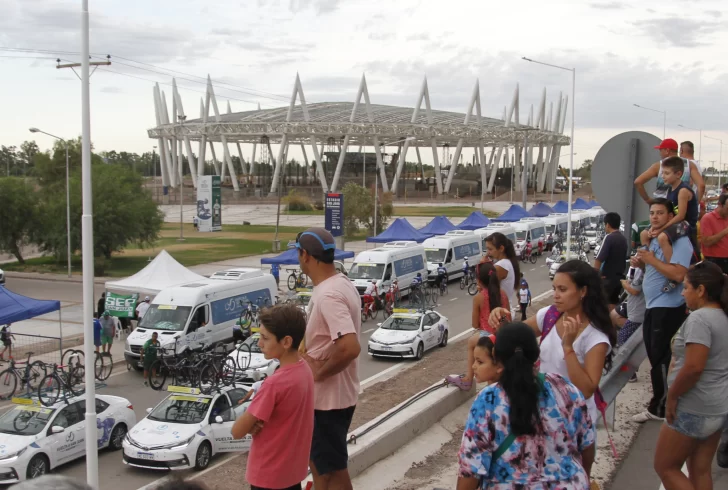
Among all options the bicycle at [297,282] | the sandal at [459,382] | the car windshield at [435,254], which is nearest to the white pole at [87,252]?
the sandal at [459,382]

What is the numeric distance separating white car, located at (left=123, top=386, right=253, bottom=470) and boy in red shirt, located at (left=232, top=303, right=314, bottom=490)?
8202 millimetres

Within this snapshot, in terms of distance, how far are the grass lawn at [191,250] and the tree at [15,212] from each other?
165 cm

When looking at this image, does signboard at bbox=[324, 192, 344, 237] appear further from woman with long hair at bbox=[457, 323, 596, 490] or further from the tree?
woman with long hair at bbox=[457, 323, 596, 490]

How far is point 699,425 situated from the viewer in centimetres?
452

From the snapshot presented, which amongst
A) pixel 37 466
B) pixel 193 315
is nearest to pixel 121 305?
pixel 193 315

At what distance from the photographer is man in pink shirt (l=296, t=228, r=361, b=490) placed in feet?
14.0

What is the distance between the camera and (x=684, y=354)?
14.7ft

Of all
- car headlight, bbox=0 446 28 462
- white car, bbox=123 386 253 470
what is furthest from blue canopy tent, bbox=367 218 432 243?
car headlight, bbox=0 446 28 462

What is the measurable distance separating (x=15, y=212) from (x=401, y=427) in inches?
1670

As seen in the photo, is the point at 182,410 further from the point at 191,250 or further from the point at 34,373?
the point at 191,250

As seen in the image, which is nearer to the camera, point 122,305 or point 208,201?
point 122,305

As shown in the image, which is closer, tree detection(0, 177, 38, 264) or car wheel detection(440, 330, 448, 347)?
car wheel detection(440, 330, 448, 347)

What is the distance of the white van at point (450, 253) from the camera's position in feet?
118

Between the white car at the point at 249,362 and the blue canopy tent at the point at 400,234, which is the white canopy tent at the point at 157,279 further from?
the blue canopy tent at the point at 400,234
